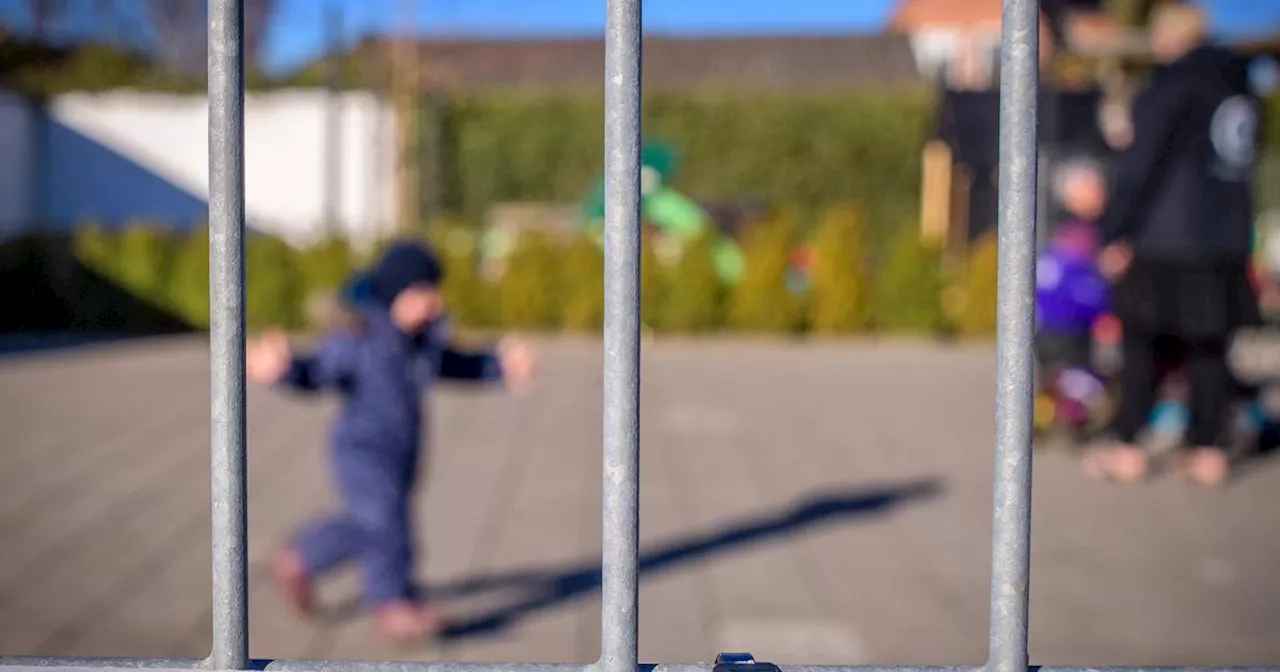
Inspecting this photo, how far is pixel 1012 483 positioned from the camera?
85cm

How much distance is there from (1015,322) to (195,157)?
2149cm

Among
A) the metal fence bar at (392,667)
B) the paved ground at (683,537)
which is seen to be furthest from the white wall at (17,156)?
the metal fence bar at (392,667)

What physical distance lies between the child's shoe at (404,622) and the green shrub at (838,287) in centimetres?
1008

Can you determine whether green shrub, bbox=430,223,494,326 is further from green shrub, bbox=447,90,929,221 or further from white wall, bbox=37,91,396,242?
white wall, bbox=37,91,396,242

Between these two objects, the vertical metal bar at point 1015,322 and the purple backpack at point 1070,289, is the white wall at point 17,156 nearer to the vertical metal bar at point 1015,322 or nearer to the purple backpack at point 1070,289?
the purple backpack at point 1070,289

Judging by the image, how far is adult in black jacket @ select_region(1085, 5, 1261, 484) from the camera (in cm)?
600

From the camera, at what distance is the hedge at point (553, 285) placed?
534 inches

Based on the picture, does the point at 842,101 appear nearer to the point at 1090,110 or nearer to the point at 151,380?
the point at 1090,110

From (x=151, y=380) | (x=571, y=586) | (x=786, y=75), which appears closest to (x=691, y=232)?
(x=151, y=380)

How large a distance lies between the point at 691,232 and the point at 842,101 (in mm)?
6420

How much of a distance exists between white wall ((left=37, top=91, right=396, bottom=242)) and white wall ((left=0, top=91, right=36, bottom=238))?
33 centimetres

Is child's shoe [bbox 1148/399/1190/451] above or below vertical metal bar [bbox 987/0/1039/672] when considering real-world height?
below

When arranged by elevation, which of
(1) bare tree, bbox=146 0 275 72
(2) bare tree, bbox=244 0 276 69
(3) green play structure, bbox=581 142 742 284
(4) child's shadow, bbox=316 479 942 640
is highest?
(2) bare tree, bbox=244 0 276 69

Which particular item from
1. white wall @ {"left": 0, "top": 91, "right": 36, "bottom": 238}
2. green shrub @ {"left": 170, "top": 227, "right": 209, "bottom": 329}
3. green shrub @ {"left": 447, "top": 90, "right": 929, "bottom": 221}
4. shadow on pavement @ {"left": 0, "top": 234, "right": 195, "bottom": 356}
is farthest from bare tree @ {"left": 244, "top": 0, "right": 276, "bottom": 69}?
green shrub @ {"left": 170, "top": 227, "right": 209, "bottom": 329}
